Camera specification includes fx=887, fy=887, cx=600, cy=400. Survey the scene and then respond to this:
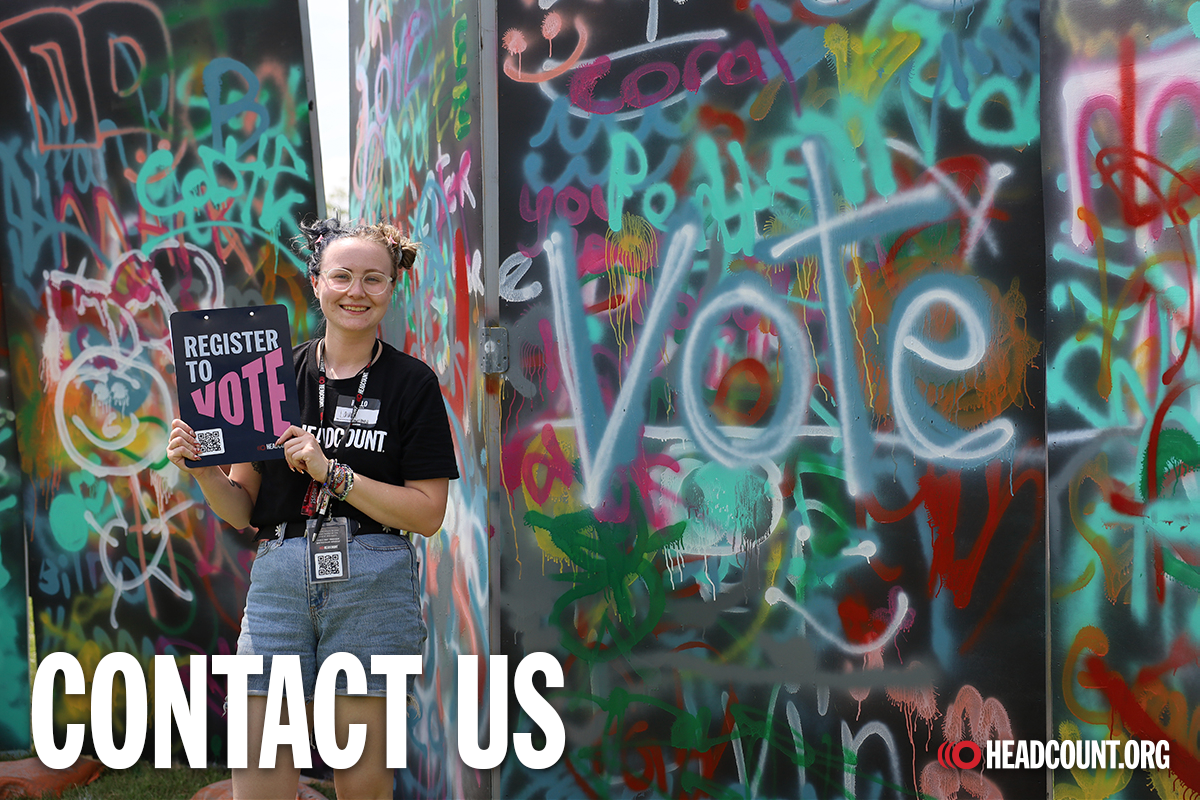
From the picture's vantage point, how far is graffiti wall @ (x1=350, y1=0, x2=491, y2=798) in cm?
311

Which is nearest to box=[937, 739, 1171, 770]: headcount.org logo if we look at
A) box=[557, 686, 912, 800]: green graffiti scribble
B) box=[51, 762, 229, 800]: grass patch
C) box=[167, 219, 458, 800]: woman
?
box=[557, 686, 912, 800]: green graffiti scribble

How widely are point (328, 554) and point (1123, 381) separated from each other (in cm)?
258

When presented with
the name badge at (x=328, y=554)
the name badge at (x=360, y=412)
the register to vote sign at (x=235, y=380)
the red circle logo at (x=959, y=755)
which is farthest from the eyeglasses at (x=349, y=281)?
the red circle logo at (x=959, y=755)

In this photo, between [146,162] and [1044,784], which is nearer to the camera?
[1044,784]

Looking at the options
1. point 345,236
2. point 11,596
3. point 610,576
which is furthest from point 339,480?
point 11,596

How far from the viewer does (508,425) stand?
307 cm

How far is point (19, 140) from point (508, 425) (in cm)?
296

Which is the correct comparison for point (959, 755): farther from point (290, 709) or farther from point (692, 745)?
point (290, 709)

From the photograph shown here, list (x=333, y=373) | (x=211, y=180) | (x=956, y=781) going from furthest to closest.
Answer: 1. (x=211, y=180)
2. (x=956, y=781)
3. (x=333, y=373)

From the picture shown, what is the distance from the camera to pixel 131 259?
13.5ft

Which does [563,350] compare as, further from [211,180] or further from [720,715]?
[211,180]

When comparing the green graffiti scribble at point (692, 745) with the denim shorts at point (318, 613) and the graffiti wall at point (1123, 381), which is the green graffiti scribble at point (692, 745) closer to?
the graffiti wall at point (1123, 381)

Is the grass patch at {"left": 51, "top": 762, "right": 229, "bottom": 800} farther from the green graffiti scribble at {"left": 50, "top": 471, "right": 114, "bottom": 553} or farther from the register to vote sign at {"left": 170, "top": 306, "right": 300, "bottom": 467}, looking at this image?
the register to vote sign at {"left": 170, "top": 306, "right": 300, "bottom": 467}

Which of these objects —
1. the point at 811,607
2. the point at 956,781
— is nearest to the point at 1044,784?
the point at 956,781
